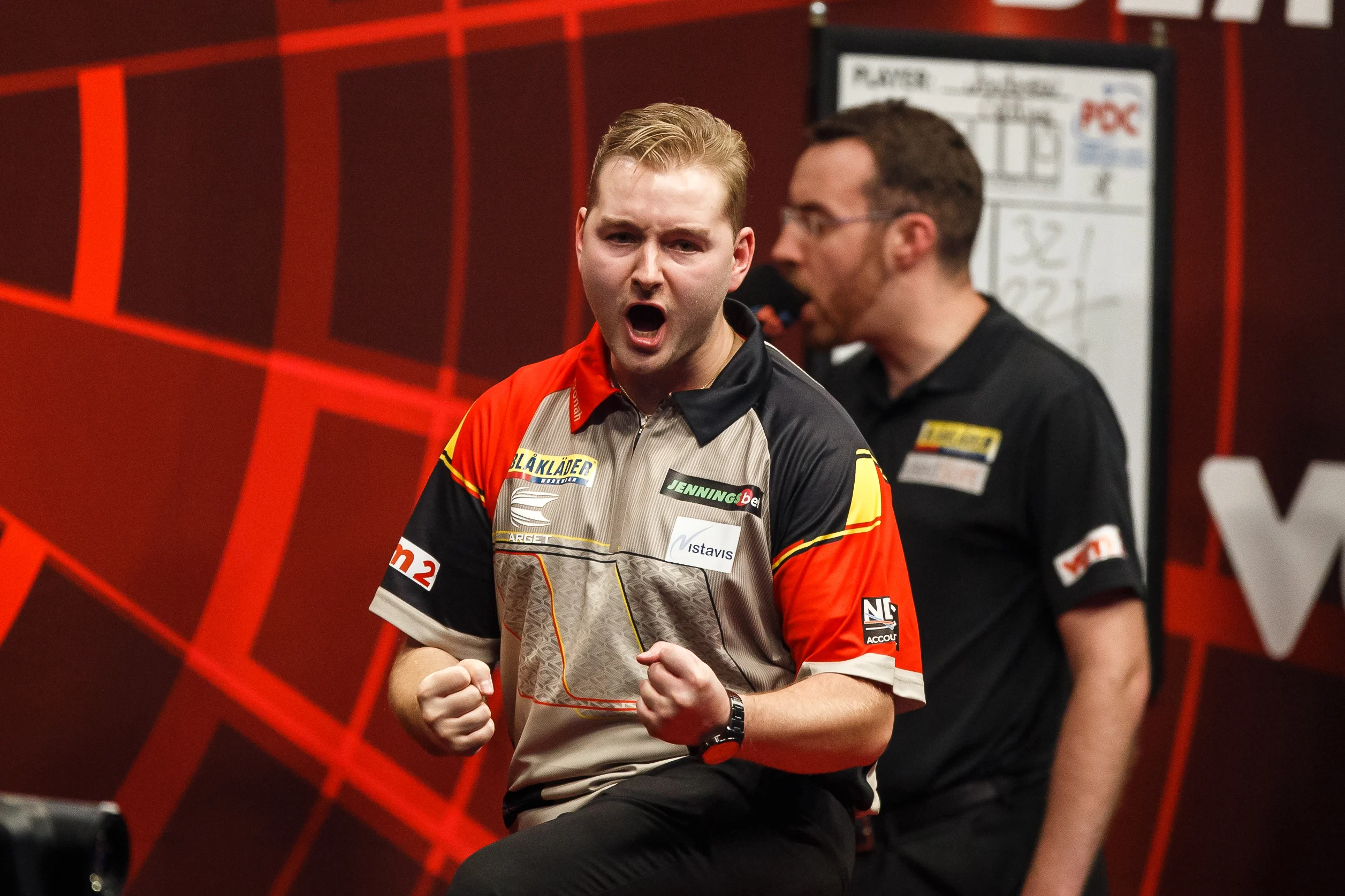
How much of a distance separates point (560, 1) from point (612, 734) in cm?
170

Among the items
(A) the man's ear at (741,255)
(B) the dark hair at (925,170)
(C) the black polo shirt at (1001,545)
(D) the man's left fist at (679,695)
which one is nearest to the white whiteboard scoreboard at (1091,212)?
(B) the dark hair at (925,170)

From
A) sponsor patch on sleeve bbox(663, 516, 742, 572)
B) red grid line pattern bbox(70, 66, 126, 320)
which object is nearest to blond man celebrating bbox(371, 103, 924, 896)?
sponsor patch on sleeve bbox(663, 516, 742, 572)

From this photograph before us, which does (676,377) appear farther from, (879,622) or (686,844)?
(686,844)

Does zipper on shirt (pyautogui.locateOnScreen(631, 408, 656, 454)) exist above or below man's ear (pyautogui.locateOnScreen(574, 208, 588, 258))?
below

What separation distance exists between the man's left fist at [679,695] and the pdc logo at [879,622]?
25 centimetres

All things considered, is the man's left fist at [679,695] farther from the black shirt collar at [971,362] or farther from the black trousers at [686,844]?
the black shirt collar at [971,362]

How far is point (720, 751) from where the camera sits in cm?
129

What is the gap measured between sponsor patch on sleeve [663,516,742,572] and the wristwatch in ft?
0.64

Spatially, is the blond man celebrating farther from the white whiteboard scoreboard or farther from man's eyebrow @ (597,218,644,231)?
the white whiteboard scoreboard

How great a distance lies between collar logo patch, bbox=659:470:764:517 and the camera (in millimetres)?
1483

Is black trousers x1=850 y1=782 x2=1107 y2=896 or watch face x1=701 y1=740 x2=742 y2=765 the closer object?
watch face x1=701 y1=740 x2=742 y2=765

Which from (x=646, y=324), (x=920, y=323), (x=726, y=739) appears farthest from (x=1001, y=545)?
(x=726, y=739)

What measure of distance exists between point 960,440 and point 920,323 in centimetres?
27

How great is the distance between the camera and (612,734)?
146 cm
